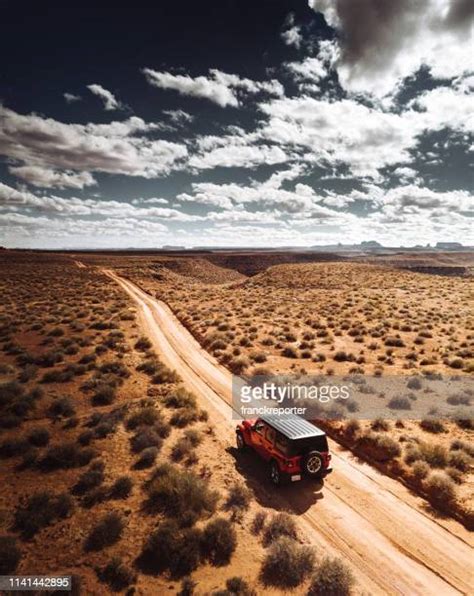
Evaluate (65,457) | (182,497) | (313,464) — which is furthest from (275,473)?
(65,457)

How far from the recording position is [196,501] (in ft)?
31.6

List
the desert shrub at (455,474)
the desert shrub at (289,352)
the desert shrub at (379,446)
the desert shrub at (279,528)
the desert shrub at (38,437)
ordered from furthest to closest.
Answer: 1. the desert shrub at (289,352)
2. the desert shrub at (379,446)
3. the desert shrub at (38,437)
4. the desert shrub at (455,474)
5. the desert shrub at (279,528)

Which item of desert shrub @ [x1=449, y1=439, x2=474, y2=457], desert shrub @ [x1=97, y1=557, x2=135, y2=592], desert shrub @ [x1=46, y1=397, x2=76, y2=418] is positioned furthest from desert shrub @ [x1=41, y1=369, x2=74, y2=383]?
desert shrub @ [x1=449, y1=439, x2=474, y2=457]

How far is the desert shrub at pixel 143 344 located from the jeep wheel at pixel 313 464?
16.1 meters

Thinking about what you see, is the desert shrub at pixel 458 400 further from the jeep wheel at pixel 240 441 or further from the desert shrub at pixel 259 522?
the desert shrub at pixel 259 522

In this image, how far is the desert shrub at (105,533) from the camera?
8.38 metres

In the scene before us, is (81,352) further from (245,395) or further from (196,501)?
(196,501)

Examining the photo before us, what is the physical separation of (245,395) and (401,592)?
36.7 feet

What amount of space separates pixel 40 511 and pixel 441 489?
11.2 m

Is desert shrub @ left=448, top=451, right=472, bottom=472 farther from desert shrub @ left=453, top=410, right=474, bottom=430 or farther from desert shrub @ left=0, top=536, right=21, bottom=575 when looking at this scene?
desert shrub @ left=0, top=536, right=21, bottom=575

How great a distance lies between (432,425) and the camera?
14281 millimetres

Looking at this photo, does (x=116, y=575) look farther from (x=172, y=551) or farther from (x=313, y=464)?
(x=313, y=464)

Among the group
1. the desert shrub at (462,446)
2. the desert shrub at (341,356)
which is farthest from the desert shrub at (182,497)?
the desert shrub at (341,356)

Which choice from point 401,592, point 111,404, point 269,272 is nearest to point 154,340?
point 111,404
